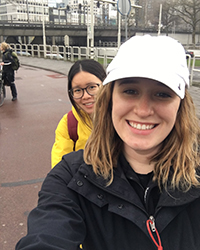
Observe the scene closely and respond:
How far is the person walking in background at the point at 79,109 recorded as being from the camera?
2.18m

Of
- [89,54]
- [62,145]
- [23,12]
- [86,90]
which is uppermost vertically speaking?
[23,12]

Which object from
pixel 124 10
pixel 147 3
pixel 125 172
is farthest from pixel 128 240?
pixel 147 3

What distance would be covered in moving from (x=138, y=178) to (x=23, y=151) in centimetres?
351

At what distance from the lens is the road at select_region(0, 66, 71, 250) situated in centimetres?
270

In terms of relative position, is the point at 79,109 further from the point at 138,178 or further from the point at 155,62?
the point at 155,62

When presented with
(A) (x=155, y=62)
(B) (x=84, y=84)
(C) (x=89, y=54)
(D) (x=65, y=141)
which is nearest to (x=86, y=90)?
(B) (x=84, y=84)

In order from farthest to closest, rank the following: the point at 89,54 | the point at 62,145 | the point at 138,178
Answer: the point at 89,54 → the point at 62,145 → the point at 138,178

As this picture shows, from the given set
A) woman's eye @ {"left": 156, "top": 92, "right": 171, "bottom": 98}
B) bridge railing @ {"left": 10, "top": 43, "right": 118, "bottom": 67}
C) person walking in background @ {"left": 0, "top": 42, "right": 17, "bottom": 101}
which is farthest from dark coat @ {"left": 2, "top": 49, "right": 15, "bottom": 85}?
woman's eye @ {"left": 156, "top": 92, "right": 171, "bottom": 98}

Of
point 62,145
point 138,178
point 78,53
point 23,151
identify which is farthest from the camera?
point 78,53

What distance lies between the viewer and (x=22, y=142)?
4785 mm

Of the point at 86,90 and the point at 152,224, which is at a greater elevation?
the point at 86,90

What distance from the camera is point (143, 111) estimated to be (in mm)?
1123

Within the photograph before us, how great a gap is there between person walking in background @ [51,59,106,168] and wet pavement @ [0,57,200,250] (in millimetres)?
1007

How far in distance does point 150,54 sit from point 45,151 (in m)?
3.66
